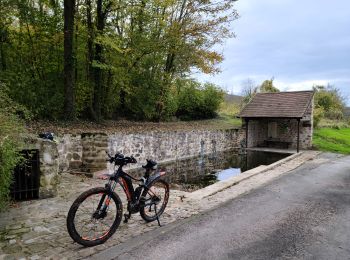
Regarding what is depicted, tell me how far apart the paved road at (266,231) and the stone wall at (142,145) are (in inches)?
196

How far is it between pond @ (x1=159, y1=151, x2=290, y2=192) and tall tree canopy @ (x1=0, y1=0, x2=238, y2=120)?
3.99m

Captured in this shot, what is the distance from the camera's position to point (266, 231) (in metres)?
5.19

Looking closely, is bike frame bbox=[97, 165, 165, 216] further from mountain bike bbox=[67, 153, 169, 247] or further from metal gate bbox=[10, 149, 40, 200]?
metal gate bbox=[10, 149, 40, 200]

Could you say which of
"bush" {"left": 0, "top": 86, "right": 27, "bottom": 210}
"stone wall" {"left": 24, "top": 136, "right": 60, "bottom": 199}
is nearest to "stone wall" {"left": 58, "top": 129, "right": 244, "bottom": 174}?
"stone wall" {"left": 24, "top": 136, "right": 60, "bottom": 199}

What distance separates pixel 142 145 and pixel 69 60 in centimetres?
423

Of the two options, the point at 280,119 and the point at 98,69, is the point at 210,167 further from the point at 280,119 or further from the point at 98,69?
the point at 280,119

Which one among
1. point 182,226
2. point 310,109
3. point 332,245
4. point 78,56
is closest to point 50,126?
point 78,56

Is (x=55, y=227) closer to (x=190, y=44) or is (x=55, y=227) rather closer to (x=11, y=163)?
(x=11, y=163)

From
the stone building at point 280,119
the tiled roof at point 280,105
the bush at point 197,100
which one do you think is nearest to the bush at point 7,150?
the stone building at point 280,119

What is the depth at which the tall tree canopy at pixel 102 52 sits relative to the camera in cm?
1185

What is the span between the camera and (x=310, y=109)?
19.4 metres

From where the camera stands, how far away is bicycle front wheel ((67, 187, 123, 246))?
4.29m

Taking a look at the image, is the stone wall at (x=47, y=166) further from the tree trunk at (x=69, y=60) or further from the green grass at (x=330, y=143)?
the green grass at (x=330, y=143)

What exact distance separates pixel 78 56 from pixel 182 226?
1005 cm
